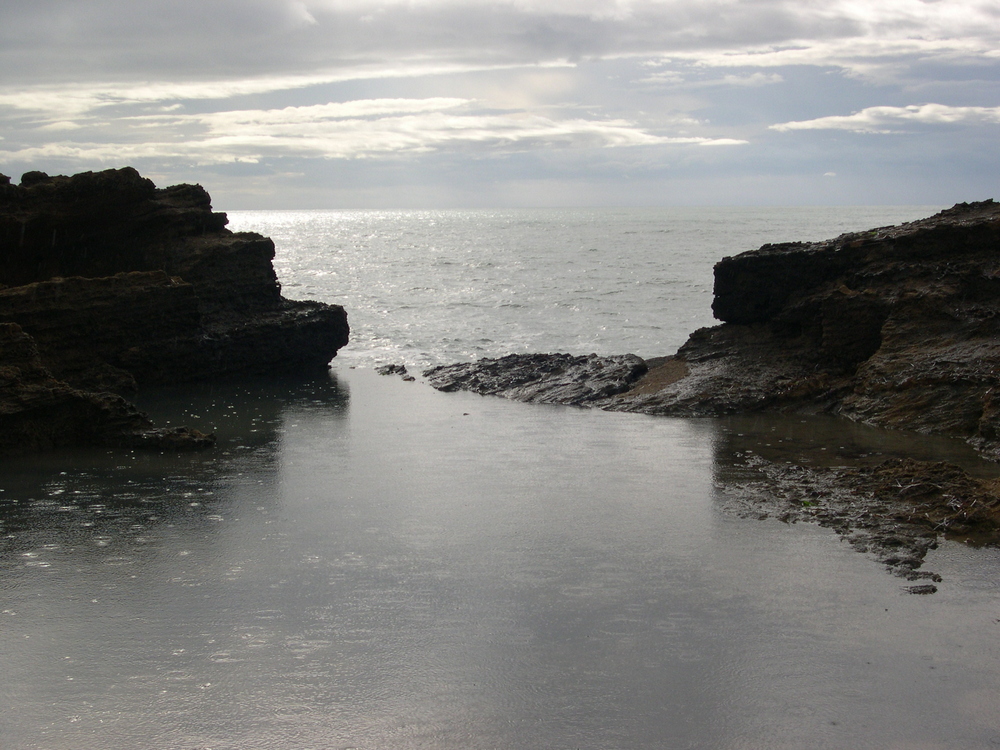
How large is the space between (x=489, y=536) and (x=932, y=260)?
41.4ft

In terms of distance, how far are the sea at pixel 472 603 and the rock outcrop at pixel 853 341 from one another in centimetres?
115

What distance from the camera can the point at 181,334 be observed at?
69.3 ft

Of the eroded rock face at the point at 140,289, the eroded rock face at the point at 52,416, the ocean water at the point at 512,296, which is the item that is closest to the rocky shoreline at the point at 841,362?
the eroded rock face at the point at 140,289

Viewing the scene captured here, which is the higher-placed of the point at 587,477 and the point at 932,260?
the point at 932,260

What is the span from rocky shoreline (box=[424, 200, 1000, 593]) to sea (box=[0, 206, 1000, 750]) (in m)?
0.99

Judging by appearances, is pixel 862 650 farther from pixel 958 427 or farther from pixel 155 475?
pixel 155 475

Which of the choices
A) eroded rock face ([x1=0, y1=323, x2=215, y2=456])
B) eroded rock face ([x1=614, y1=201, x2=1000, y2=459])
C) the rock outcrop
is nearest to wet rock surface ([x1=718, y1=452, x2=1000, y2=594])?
the rock outcrop

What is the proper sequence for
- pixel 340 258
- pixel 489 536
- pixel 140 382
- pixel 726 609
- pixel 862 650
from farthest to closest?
pixel 340 258 < pixel 140 382 < pixel 489 536 < pixel 726 609 < pixel 862 650

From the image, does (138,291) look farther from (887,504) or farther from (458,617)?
(887,504)

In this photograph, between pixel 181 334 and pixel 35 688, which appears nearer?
pixel 35 688

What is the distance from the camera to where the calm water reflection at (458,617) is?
641 centimetres

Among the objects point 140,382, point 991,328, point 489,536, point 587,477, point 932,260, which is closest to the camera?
point 489,536

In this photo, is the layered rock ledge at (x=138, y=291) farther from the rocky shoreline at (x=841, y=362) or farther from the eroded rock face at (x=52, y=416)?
the rocky shoreline at (x=841, y=362)

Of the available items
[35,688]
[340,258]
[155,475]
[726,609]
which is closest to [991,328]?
[726,609]
